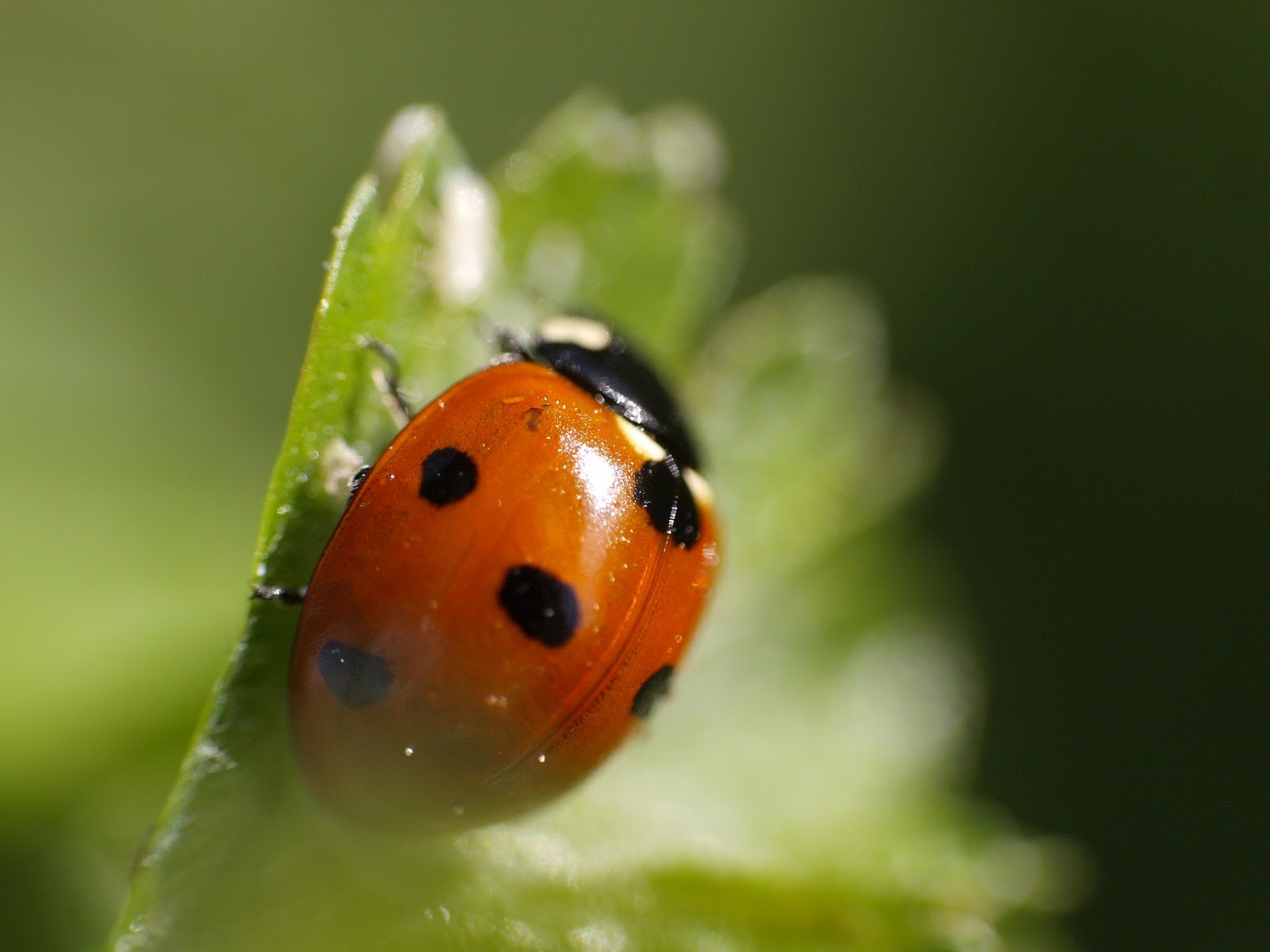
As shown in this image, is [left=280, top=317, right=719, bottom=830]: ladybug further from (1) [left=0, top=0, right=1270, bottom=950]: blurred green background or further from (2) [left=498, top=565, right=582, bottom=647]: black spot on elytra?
(1) [left=0, top=0, right=1270, bottom=950]: blurred green background

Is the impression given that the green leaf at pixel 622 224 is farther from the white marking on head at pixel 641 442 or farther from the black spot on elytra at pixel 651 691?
the black spot on elytra at pixel 651 691

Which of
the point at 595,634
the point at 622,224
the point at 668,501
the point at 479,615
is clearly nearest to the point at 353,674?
the point at 479,615

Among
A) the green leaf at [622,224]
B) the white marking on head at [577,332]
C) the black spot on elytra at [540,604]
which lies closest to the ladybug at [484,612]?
the black spot on elytra at [540,604]

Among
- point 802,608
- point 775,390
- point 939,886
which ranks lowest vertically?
point 939,886

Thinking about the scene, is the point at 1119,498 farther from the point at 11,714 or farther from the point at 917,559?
the point at 11,714

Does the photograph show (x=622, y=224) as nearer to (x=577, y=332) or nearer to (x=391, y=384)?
(x=577, y=332)

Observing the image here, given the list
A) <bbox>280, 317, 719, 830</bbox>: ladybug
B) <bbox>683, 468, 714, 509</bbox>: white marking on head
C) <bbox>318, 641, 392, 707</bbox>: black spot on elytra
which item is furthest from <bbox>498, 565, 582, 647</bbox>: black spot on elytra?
<bbox>683, 468, 714, 509</bbox>: white marking on head

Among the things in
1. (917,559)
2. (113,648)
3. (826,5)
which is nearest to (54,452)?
(113,648)
